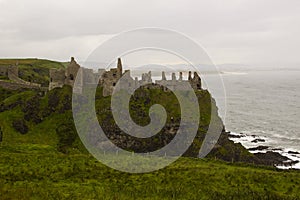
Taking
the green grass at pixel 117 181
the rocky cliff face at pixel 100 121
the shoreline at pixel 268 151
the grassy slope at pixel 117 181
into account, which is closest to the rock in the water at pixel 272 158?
the shoreline at pixel 268 151

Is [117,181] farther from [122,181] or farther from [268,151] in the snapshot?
[268,151]

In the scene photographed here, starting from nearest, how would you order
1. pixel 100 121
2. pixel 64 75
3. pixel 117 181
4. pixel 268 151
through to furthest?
pixel 117 181, pixel 100 121, pixel 268 151, pixel 64 75

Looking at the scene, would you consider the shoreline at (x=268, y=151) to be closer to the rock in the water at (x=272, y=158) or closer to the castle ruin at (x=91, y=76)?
the rock in the water at (x=272, y=158)

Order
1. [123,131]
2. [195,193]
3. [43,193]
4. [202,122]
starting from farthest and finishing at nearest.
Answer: [202,122], [123,131], [195,193], [43,193]

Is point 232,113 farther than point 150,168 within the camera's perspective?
Yes

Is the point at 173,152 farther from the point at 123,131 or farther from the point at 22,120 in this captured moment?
the point at 22,120

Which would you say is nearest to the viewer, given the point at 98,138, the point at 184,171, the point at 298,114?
the point at 184,171

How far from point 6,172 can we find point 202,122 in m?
58.9

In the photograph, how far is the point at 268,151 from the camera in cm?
9750

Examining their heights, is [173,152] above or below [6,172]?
below

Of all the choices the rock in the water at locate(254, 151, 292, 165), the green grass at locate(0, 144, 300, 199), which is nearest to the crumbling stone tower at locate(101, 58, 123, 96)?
the rock in the water at locate(254, 151, 292, 165)

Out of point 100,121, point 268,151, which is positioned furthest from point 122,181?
point 268,151

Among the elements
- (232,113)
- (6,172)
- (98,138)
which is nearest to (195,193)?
(6,172)

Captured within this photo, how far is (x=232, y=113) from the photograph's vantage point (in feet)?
555
